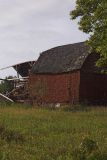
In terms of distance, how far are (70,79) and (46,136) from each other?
28.8 m

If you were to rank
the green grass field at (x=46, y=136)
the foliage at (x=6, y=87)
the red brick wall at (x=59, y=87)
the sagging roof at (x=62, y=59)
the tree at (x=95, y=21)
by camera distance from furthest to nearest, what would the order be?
the foliage at (x=6, y=87)
the sagging roof at (x=62, y=59)
the red brick wall at (x=59, y=87)
the tree at (x=95, y=21)
the green grass field at (x=46, y=136)

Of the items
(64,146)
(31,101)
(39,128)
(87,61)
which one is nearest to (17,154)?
(64,146)

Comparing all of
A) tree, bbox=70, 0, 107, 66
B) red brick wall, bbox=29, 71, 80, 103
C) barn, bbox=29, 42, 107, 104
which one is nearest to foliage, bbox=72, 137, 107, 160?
tree, bbox=70, 0, 107, 66

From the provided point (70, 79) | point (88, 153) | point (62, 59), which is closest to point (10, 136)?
point (88, 153)

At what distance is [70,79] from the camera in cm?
4978

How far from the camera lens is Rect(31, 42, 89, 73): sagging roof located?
49.6 m

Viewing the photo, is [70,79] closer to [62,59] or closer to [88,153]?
[62,59]

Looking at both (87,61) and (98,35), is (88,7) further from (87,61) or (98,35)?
(87,61)

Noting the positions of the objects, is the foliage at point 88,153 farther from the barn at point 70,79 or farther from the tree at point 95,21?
the barn at point 70,79

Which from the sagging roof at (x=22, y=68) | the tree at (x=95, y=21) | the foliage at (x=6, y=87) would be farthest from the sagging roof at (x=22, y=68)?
the tree at (x=95, y=21)

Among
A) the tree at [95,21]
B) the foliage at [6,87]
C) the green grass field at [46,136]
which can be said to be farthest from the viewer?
the foliage at [6,87]

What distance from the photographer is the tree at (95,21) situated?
33.8 metres

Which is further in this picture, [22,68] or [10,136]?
[22,68]

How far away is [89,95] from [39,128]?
25865 mm
